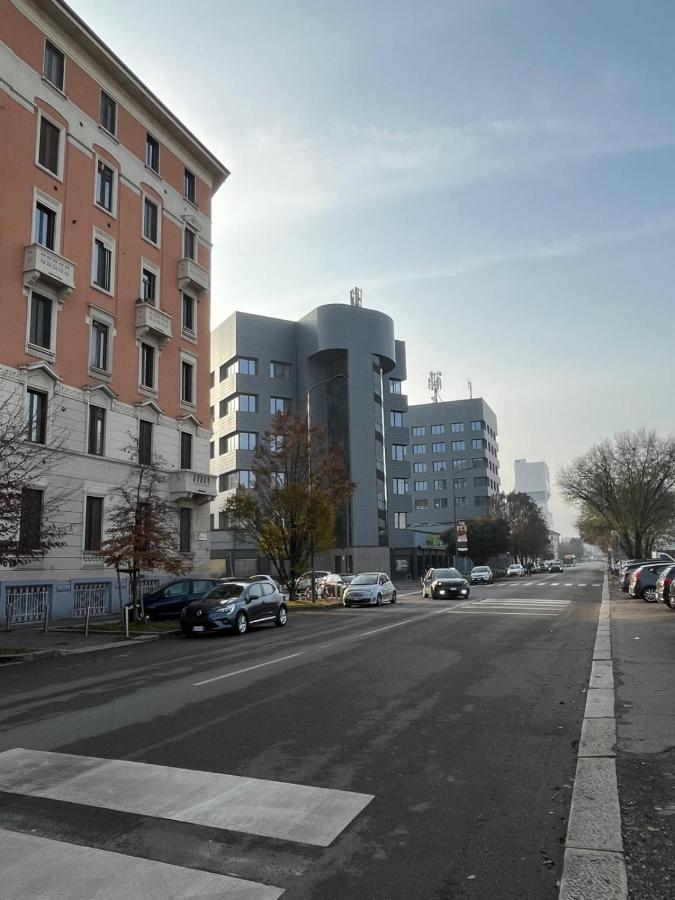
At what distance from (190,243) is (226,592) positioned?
23494 millimetres

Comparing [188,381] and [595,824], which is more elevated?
[188,381]

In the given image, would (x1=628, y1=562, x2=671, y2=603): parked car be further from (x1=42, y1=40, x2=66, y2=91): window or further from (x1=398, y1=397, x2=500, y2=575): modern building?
(x1=398, y1=397, x2=500, y2=575): modern building

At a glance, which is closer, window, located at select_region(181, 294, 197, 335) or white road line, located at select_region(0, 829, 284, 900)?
white road line, located at select_region(0, 829, 284, 900)

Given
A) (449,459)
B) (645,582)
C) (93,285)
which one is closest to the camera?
(93,285)

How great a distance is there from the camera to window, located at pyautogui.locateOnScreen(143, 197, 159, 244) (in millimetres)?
33344

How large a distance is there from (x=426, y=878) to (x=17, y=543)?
14.2m

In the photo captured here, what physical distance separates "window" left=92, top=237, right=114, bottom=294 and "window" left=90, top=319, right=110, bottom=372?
168 cm

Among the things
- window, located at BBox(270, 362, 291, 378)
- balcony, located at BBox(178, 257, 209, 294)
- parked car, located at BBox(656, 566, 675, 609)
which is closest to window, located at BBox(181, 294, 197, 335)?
balcony, located at BBox(178, 257, 209, 294)

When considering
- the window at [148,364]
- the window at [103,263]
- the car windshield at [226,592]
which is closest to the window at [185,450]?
the window at [148,364]

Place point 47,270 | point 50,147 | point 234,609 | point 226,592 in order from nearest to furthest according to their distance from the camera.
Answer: point 234,609 → point 226,592 → point 47,270 → point 50,147

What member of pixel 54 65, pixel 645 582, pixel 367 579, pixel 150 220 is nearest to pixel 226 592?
pixel 367 579

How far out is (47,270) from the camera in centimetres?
2555

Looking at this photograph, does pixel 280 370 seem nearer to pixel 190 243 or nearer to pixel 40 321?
pixel 190 243

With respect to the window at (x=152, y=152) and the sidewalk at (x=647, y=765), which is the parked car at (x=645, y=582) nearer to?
the sidewalk at (x=647, y=765)
